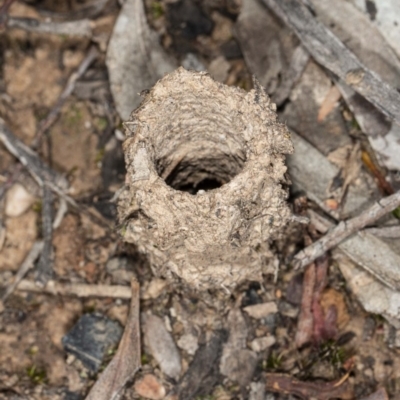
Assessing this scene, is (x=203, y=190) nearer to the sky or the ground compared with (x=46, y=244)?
nearer to the sky

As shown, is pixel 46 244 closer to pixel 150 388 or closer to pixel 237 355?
pixel 150 388

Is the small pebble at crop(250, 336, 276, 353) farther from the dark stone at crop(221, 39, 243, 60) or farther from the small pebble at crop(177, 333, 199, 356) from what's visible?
the dark stone at crop(221, 39, 243, 60)

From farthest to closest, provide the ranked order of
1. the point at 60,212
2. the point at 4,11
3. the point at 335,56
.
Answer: the point at 4,11, the point at 60,212, the point at 335,56

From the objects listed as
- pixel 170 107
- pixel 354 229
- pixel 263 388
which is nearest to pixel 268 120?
pixel 170 107

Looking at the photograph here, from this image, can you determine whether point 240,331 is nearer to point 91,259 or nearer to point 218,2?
point 91,259

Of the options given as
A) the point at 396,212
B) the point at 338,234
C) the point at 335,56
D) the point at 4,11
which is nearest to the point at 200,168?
the point at 338,234

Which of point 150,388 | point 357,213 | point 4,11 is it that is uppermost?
point 4,11
